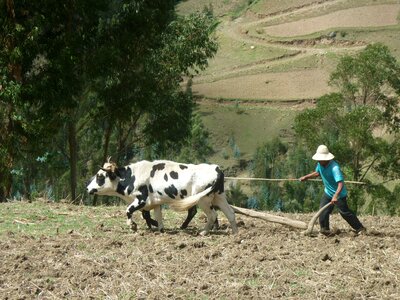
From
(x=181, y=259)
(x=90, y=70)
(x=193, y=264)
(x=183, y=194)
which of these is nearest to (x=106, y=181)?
(x=183, y=194)

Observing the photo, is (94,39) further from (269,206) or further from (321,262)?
(269,206)

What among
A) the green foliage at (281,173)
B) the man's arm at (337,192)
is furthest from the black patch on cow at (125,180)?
the green foliage at (281,173)

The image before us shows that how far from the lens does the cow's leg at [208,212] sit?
13134 mm

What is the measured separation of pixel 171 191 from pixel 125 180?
1.10 meters

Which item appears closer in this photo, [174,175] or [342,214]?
[342,214]

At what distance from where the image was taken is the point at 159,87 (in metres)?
28.8

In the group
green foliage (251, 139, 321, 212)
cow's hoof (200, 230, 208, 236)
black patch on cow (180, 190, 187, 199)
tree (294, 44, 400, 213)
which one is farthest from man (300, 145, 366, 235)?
green foliage (251, 139, 321, 212)

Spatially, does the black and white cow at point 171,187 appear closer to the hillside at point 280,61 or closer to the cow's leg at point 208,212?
the cow's leg at point 208,212

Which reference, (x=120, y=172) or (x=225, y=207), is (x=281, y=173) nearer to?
(x=120, y=172)

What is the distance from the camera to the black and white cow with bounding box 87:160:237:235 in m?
13.1

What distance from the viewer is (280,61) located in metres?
111

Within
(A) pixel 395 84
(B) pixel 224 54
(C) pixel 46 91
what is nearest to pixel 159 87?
(C) pixel 46 91

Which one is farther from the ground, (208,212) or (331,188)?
(331,188)

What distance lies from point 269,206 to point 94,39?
46.3 m
